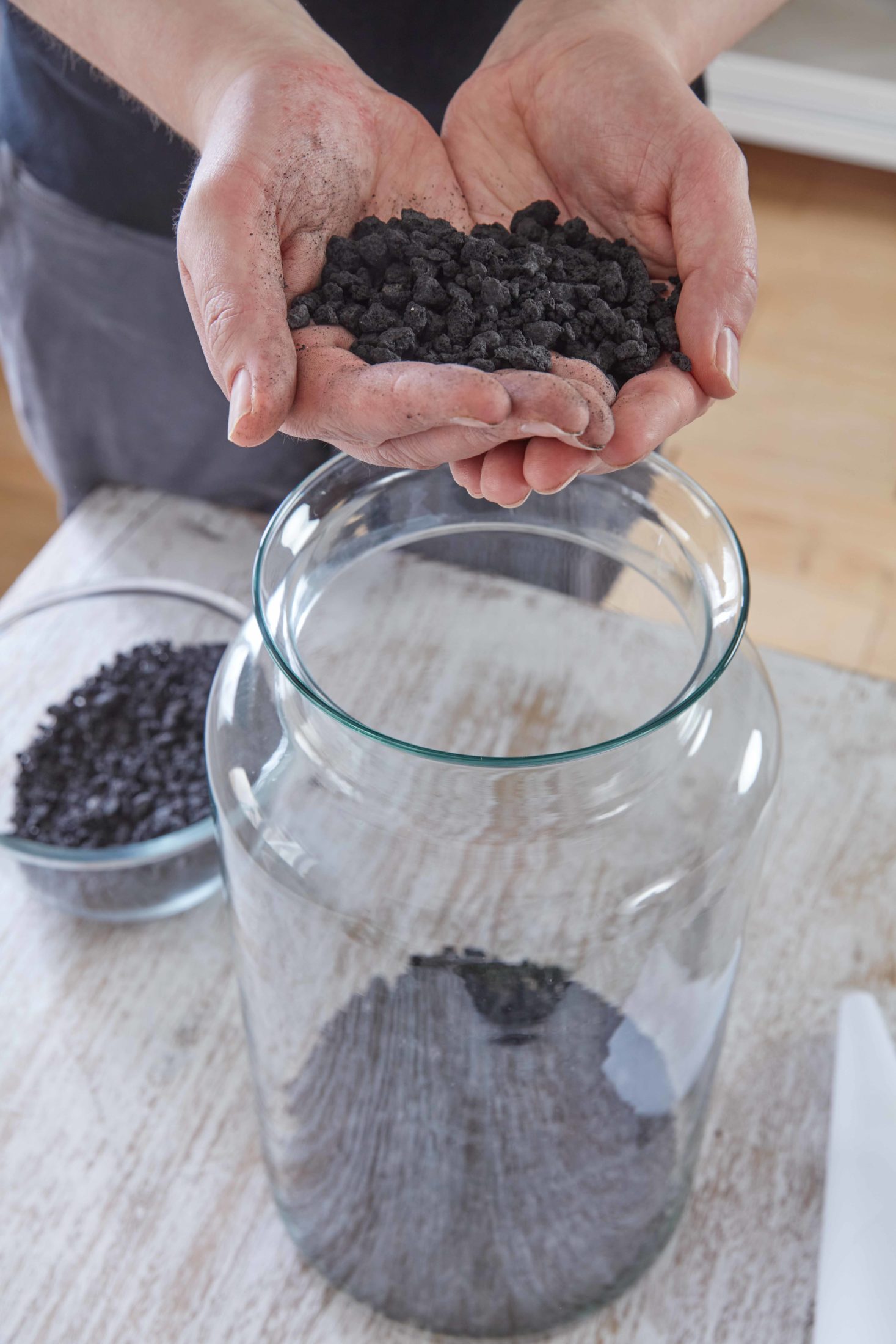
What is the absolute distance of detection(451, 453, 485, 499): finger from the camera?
504 mm

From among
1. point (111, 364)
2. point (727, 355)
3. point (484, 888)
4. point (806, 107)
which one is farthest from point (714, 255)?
point (806, 107)

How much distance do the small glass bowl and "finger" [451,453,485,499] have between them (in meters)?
0.30

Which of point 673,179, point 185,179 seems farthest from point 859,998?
point 185,179

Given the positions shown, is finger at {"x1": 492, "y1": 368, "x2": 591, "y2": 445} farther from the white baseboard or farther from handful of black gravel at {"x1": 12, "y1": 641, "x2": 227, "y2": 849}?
the white baseboard

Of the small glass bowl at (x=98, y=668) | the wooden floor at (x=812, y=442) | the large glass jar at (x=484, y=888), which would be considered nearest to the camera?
the large glass jar at (x=484, y=888)

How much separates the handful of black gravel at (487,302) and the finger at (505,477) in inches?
1.6

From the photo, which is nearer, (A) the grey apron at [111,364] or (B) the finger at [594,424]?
(B) the finger at [594,424]

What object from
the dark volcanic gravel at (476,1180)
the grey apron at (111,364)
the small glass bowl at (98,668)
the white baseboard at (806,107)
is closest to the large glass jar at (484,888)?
the dark volcanic gravel at (476,1180)

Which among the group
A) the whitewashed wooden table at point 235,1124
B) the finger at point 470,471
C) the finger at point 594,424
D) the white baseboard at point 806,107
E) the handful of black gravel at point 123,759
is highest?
the finger at point 594,424

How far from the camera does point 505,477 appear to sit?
0.49 m

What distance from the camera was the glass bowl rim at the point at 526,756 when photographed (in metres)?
0.41

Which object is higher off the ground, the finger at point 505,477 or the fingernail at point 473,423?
the fingernail at point 473,423

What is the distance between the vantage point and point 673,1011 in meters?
0.59

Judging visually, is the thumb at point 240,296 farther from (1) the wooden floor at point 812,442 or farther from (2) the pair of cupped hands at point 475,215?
(1) the wooden floor at point 812,442
